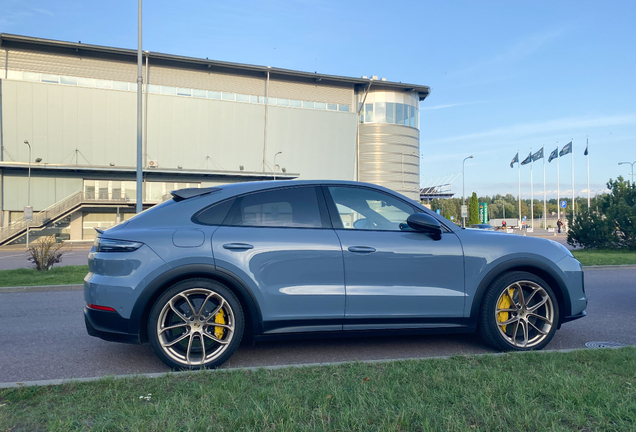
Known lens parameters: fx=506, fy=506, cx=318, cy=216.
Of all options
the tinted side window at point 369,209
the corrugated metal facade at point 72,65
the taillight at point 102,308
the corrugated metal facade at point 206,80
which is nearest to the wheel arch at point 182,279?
the taillight at point 102,308

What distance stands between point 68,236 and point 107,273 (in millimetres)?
41562

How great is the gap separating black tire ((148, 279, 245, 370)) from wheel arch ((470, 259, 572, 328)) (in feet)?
6.84

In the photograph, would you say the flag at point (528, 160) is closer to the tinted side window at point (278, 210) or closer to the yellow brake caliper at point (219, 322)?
the tinted side window at point (278, 210)

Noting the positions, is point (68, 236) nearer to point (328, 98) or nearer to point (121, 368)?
point (328, 98)

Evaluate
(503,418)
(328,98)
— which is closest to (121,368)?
(503,418)

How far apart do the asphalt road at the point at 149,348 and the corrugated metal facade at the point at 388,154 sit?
50.0 meters

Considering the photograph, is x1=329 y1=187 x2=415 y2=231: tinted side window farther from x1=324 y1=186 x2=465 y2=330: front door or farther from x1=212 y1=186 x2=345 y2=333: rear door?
x1=212 y1=186 x2=345 y2=333: rear door

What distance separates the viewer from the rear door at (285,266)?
4164 millimetres

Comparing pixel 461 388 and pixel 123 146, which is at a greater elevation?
pixel 123 146

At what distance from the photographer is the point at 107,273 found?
161 inches

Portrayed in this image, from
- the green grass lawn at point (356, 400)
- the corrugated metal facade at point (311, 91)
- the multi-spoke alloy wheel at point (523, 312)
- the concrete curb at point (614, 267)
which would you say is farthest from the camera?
the corrugated metal facade at point (311, 91)

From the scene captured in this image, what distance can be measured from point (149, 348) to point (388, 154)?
5303 cm

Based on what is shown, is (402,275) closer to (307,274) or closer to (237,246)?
(307,274)

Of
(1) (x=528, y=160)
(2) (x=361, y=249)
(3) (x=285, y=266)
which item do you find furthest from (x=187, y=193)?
(1) (x=528, y=160)
